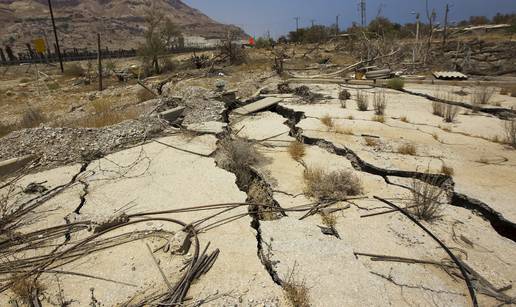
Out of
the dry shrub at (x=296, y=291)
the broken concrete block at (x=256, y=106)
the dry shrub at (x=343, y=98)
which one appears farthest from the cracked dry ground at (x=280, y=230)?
the dry shrub at (x=343, y=98)

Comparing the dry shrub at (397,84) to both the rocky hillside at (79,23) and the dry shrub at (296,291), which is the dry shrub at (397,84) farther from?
the rocky hillside at (79,23)

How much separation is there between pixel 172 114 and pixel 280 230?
15.1 ft

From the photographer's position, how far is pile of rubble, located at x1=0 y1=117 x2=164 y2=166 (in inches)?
186

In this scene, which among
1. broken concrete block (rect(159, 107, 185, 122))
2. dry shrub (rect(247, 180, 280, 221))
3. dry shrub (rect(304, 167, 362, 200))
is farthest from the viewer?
broken concrete block (rect(159, 107, 185, 122))

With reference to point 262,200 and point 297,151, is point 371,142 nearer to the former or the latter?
point 297,151

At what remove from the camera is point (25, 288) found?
87.2 inches

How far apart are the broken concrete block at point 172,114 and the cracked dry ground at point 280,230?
58.2 inches

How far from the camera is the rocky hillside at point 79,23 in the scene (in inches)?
2072

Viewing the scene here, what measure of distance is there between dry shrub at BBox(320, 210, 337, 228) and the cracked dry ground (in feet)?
0.17

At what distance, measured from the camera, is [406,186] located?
3572mm

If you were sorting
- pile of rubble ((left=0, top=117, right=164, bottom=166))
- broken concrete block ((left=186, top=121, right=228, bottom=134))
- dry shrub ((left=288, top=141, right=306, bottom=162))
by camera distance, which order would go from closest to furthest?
dry shrub ((left=288, top=141, right=306, bottom=162)) < pile of rubble ((left=0, top=117, right=164, bottom=166)) < broken concrete block ((left=186, top=121, right=228, bottom=134))

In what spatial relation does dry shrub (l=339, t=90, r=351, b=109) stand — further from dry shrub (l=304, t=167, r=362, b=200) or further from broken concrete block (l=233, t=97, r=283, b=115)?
dry shrub (l=304, t=167, r=362, b=200)

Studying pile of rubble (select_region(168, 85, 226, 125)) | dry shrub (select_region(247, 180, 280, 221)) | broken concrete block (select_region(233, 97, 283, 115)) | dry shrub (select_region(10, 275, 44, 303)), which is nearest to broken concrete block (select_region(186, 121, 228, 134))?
pile of rubble (select_region(168, 85, 226, 125))

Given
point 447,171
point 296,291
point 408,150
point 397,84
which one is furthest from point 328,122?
point 397,84
